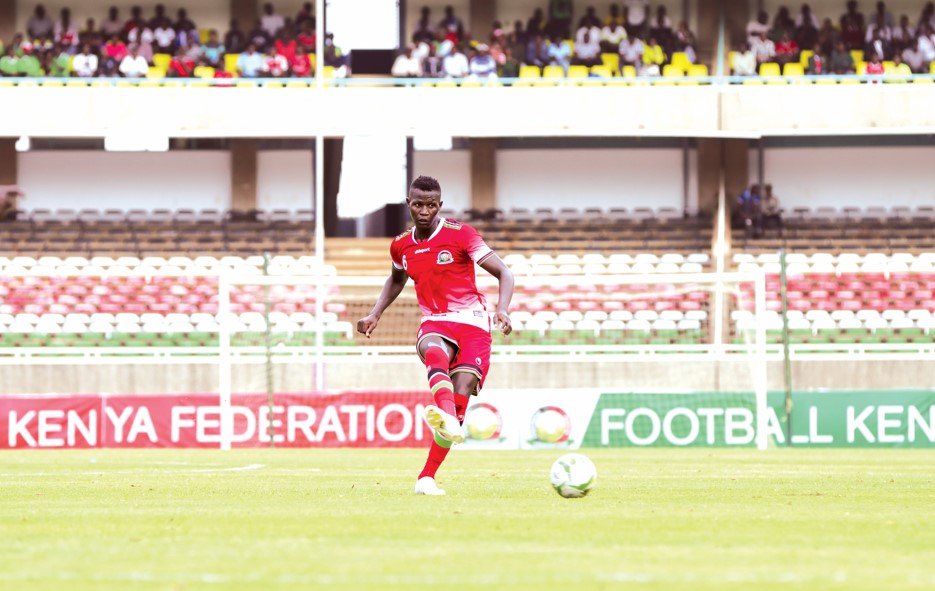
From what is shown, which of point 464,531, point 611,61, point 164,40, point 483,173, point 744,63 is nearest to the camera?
point 464,531

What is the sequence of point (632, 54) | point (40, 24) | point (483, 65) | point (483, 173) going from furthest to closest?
point (40, 24) → point (483, 173) → point (632, 54) → point (483, 65)

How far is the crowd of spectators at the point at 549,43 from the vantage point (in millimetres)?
37938

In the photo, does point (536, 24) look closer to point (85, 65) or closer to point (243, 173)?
point (243, 173)

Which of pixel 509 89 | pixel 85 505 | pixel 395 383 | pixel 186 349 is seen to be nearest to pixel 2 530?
pixel 85 505

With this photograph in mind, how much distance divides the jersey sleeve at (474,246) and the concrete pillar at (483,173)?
95.5 ft

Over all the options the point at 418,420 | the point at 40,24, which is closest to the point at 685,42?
the point at 40,24

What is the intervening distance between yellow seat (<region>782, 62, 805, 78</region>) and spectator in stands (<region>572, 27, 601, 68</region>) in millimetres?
4650

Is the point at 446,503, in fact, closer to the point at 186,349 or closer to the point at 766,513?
the point at 766,513

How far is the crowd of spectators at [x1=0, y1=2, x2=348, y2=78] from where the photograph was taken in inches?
1497

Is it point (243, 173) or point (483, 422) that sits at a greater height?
point (243, 173)

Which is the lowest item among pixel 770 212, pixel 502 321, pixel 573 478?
pixel 573 478

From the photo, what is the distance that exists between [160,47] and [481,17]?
8.65m

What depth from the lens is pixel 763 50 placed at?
128 feet

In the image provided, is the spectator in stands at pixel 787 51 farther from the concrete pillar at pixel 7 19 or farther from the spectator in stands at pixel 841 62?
the concrete pillar at pixel 7 19
